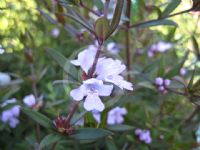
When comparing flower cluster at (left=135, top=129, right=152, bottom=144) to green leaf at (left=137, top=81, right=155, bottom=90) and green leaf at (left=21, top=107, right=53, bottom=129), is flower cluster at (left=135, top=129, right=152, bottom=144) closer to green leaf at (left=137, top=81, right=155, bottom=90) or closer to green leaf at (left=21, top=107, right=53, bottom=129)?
green leaf at (left=137, top=81, right=155, bottom=90)

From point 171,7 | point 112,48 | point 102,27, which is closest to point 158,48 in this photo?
point 112,48

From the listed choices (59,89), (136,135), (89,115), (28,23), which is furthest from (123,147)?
(28,23)

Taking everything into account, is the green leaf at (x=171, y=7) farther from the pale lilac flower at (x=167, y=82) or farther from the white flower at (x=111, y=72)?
the white flower at (x=111, y=72)

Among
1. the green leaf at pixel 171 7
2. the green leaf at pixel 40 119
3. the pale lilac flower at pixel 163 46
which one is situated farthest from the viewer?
the pale lilac flower at pixel 163 46

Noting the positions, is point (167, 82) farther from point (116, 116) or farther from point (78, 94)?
point (78, 94)

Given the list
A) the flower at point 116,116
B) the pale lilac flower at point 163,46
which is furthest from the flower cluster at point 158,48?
the flower at point 116,116

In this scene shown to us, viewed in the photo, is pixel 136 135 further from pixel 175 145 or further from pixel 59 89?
pixel 59 89
